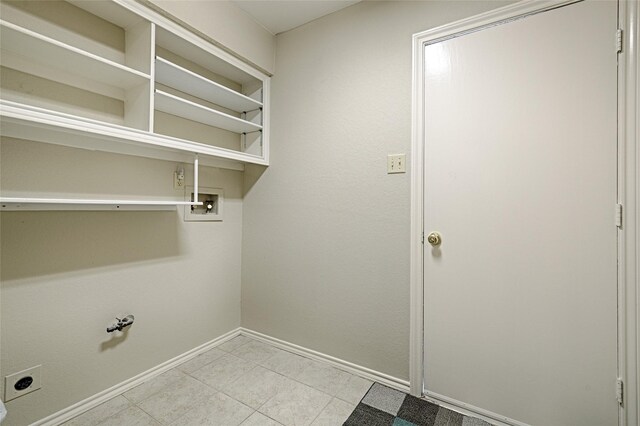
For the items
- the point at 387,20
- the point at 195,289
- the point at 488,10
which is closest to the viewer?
the point at 488,10

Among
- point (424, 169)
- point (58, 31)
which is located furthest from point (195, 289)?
point (424, 169)

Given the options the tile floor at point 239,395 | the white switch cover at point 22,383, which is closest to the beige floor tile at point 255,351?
the tile floor at point 239,395

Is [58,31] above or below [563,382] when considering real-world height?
above

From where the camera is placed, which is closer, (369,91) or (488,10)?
(488,10)

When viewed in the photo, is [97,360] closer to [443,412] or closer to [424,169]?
[443,412]

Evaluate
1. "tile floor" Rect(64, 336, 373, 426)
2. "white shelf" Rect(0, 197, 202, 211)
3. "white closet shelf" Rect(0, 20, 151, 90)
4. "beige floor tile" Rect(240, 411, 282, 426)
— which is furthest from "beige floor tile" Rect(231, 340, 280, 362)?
"white closet shelf" Rect(0, 20, 151, 90)

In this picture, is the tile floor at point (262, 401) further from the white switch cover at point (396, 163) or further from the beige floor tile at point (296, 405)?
the white switch cover at point (396, 163)

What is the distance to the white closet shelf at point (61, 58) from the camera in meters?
1.08

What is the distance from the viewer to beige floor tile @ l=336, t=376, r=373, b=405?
5.21 ft

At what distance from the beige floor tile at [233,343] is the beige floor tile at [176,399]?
404mm

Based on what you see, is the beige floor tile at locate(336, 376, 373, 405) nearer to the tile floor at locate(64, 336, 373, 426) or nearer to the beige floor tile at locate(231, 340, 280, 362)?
the tile floor at locate(64, 336, 373, 426)

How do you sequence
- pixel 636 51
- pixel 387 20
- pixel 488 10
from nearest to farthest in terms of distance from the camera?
pixel 636 51
pixel 488 10
pixel 387 20

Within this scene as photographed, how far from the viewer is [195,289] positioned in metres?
2.04

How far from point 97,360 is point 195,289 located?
650mm
